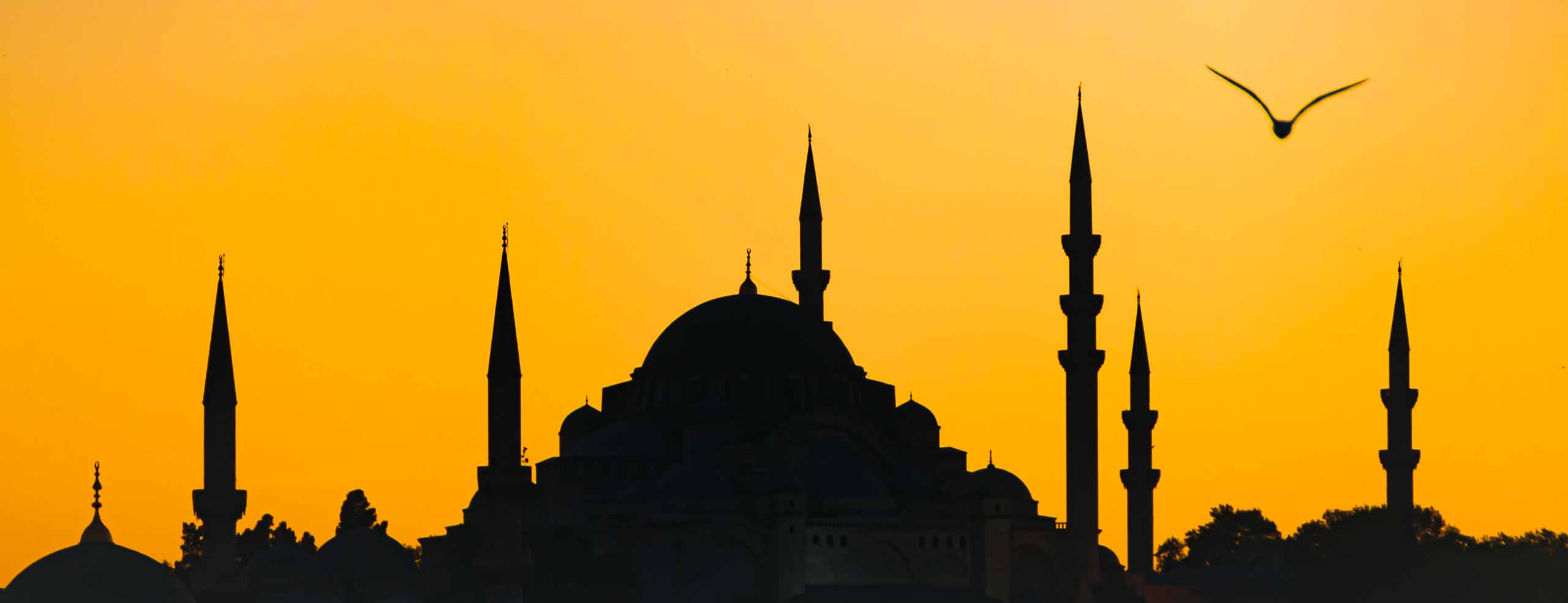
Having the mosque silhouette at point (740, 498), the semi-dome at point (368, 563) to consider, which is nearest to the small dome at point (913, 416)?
the mosque silhouette at point (740, 498)

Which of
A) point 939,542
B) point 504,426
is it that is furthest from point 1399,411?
point 504,426

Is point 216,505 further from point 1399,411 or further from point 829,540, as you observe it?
point 1399,411

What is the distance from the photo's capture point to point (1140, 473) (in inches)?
2488

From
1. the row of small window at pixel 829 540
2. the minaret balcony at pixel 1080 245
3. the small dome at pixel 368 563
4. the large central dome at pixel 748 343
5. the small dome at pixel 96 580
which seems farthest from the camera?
the large central dome at pixel 748 343

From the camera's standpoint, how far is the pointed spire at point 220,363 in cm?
5350

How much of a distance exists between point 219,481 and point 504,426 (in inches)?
176

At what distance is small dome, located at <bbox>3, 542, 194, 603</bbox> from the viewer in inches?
2040

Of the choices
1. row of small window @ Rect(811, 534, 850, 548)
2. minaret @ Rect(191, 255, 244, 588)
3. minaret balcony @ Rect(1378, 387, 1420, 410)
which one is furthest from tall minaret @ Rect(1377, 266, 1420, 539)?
minaret @ Rect(191, 255, 244, 588)

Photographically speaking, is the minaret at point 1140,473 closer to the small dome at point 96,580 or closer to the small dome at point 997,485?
the small dome at point 997,485

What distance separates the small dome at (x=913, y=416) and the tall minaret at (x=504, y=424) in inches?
501

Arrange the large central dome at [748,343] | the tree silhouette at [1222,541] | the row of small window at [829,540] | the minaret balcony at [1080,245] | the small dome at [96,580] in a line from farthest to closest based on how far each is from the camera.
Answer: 1. the tree silhouette at [1222,541]
2. the large central dome at [748,343]
3. the row of small window at [829,540]
4. the minaret balcony at [1080,245]
5. the small dome at [96,580]

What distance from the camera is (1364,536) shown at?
221 feet

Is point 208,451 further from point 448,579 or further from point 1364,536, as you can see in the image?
point 1364,536

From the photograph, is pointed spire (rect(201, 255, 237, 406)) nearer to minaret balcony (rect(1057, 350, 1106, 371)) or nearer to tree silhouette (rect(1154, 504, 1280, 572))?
minaret balcony (rect(1057, 350, 1106, 371))
